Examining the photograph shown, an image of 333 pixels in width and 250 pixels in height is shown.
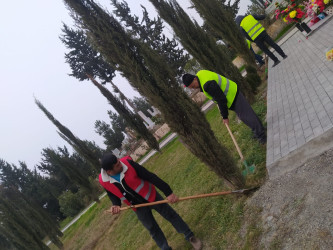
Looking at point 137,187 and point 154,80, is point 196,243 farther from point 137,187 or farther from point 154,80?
point 154,80

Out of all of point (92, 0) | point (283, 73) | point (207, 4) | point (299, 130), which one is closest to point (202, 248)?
point (299, 130)

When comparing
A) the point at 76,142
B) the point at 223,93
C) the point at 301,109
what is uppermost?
the point at 76,142

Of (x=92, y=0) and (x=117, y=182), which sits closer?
(x=117, y=182)

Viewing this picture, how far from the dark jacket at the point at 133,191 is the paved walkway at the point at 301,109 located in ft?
5.27

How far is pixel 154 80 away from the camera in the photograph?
203 inches

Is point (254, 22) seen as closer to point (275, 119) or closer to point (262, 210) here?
point (275, 119)

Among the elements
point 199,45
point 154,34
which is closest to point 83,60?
point 154,34

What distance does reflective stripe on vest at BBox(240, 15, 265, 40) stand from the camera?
9258 millimetres

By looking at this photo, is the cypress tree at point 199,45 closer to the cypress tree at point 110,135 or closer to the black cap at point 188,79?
the black cap at point 188,79

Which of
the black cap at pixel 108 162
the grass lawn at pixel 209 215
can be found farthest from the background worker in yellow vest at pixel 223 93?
the black cap at pixel 108 162

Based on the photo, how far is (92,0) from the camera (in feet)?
17.7

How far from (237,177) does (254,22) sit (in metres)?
6.57

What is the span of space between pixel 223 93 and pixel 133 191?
2489mm

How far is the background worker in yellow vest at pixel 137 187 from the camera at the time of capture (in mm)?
4254
